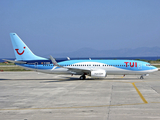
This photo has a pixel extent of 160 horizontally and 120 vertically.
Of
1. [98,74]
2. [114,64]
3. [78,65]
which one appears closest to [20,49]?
[78,65]

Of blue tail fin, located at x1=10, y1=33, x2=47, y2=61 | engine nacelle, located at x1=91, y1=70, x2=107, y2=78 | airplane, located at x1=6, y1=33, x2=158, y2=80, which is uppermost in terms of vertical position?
blue tail fin, located at x1=10, y1=33, x2=47, y2=61

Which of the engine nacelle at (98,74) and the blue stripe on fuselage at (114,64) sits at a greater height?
the blue stripe on fuselage at (114,64)

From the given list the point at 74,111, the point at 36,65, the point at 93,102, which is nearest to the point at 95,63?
the point at 36,65

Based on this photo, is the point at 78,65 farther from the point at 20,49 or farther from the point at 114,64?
the point at 20,49

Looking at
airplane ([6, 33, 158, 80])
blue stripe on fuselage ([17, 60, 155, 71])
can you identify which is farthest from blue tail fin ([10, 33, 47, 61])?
blue stripe on fuselage ([17, 60, 155, 71])

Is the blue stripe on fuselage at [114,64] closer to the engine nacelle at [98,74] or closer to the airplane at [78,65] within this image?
the airplane at [78,65]

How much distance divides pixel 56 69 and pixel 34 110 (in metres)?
23.1

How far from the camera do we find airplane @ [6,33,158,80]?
36.6 m

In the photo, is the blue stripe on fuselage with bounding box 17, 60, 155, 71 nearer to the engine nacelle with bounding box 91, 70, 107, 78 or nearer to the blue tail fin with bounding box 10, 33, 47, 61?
the blue tail fin with bounding box 10, 33, 47, 61

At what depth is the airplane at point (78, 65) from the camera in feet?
120

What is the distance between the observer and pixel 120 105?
52.2 feet

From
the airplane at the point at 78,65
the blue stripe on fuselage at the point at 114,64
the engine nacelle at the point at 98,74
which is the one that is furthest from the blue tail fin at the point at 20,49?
the engine nacelle at the point at 98,74

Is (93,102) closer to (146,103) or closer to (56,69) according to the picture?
(146,103)

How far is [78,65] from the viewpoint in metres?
37.7
